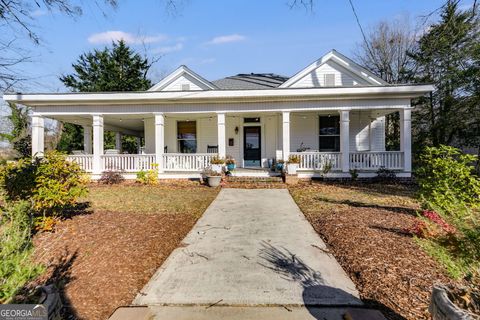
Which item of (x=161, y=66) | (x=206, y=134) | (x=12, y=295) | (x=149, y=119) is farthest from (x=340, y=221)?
(x=161, y=66)

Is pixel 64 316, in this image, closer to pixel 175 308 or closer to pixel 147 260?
pixel 175 308

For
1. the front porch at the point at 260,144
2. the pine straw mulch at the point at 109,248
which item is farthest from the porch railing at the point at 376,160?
the pine straw mulch at the point at 109,248

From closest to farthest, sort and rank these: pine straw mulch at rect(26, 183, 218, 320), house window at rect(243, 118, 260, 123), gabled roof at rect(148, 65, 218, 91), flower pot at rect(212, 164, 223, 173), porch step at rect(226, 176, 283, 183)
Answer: pine straw mulch at rect(26, 183, 218, 320) < porch step at rect(226, 176, 283, 183) < flower pot at rect(212, 164, 223, 173) < gabled roof at rect(148, 65, 218, 91) < house window at rect(243, 118, 260, 123)

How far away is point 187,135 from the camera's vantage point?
15.4 meters

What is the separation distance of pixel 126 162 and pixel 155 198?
15.8 feet

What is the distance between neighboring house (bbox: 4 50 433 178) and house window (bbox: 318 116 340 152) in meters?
0.05

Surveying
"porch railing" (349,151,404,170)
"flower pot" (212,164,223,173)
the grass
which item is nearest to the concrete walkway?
the grass

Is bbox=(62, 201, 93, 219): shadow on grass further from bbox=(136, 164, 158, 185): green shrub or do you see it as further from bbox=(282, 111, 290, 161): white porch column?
bbox=(282, 111, 290, 161): white porch column

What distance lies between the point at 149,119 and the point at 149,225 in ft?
34.7

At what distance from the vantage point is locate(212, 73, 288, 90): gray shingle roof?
637 inches

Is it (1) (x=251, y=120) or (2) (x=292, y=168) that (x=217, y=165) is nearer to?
(2) (x=292, y=168)

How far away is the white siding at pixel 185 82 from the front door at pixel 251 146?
324cm

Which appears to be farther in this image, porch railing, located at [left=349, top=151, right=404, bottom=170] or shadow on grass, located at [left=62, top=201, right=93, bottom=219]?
porch railing, located at [left=349, top=151, right=404, bottom=170]

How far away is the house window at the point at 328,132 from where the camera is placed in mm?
14562
